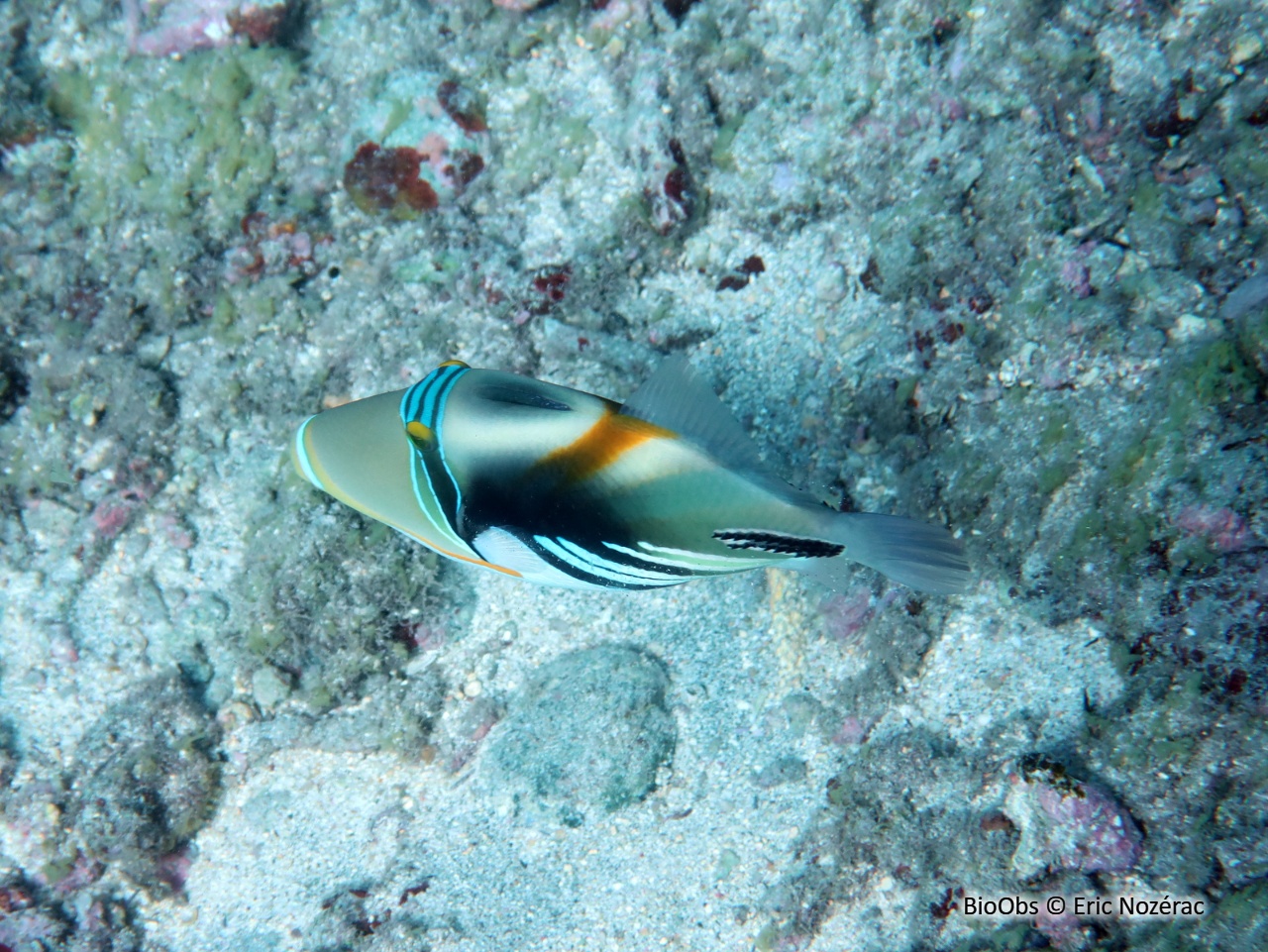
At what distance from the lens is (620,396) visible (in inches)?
132

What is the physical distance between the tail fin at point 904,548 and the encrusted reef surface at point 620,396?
1.26 meters

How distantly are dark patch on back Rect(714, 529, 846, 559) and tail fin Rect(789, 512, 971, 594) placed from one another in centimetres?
5

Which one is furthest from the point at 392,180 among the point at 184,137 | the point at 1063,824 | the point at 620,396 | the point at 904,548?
the point at 1063,824

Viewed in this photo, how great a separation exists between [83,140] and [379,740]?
426 cm

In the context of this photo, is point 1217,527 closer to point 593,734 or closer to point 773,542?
point 773,542

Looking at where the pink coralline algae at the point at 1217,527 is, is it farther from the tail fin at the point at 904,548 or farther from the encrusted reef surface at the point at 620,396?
the tail fin at the point at 904,548

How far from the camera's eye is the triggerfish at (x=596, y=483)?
1704mm

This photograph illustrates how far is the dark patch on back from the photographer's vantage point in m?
1.71

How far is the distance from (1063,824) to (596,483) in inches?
90.8

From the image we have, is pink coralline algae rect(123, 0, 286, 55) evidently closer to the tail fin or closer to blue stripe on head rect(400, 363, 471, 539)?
blue stripe on head rect(400, 363, 471, 539)

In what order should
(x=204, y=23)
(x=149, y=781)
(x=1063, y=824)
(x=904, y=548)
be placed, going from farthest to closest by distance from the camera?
(x=204, y=23)
(x=149, y=781)
(x=1063, y=824)
(x=904, y=548)

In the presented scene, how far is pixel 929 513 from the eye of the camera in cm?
298

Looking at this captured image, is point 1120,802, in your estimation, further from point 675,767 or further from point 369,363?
point 369,363

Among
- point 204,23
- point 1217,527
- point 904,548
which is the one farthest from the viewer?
point 204,23
